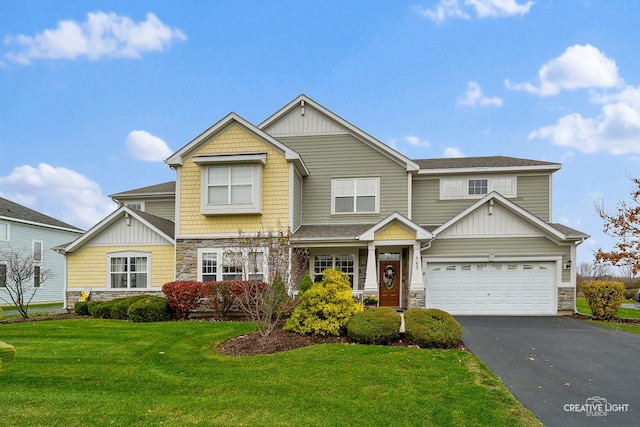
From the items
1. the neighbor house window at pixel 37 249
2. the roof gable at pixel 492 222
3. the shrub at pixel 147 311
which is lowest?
the shrub at pixel 147 311

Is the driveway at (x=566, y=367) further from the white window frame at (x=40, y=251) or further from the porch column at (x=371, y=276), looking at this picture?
the white window frame at (x=40, y=251)

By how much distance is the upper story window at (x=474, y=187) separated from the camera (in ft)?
57.6

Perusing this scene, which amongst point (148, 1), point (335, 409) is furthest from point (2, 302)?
point (335, 409)

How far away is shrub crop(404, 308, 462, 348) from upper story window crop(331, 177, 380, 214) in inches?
319

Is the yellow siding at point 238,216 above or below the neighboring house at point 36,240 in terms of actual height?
above

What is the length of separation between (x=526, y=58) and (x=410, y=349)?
1203 centimetres

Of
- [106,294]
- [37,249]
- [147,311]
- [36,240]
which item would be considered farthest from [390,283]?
[36,240]

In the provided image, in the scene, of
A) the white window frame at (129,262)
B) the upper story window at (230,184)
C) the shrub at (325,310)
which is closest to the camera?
the shrub at (325,310)

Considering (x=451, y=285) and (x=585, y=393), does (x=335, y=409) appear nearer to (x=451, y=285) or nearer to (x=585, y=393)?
(x=585, y=393)

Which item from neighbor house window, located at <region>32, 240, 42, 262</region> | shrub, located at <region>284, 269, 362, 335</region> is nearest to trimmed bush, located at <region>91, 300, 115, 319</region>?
shrub, located at <region>284, 269, 362, 335</region>

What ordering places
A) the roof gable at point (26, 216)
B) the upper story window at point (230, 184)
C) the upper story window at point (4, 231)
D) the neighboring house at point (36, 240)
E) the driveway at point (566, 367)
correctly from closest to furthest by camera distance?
1. the driveway at point (566, 367)
2. the upper story window at point (230, 184)
3. the upper story window at point (4, 231)
4. the neighboring house at point (36, 240)
5. the roof gable at point (26, 216)

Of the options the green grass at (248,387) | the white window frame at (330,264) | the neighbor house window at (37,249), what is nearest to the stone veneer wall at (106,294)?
the green grass at (248,387)

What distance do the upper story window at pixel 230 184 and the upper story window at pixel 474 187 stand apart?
8.41 metres

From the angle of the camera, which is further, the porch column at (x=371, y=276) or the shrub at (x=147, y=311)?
the porch column at (x=371, y=276)
